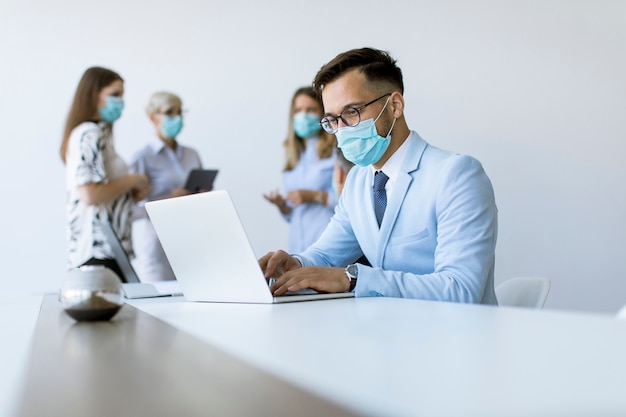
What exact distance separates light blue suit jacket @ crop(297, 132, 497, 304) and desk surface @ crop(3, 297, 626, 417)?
1.75ft

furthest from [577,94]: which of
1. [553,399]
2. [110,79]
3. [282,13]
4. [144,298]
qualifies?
[553,399]

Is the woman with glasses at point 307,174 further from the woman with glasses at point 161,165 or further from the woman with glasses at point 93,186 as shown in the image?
the woman with glasses at point 93,186

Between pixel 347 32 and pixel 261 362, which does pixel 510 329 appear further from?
pixel 347 32

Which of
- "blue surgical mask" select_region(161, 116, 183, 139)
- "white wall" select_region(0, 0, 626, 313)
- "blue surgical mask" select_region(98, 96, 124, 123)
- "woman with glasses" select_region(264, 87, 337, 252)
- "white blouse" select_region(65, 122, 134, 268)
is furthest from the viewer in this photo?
"white wall" select_region(0, 0, 626, 313)

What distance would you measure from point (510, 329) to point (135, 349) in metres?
0.43

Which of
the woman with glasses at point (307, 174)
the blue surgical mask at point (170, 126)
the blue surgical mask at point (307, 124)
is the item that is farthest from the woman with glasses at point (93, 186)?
the blue surgical mask at point (307, 124)

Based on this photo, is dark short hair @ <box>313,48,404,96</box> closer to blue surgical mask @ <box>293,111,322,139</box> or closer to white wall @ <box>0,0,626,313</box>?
blue surgical mask @ <box>293,111,322,139</box>

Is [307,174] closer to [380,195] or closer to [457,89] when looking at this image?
[457,89]

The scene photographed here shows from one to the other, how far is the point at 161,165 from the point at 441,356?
3.52m

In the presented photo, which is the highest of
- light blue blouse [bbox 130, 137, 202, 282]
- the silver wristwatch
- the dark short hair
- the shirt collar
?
the dark short hair

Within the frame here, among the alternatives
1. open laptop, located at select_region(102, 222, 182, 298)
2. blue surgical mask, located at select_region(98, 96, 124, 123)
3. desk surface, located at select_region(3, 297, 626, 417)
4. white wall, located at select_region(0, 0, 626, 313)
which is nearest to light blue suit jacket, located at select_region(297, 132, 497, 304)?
open laptop, located at select_region(102, 222, 182, 298)

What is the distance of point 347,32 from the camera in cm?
507

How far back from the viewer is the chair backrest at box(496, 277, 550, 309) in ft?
5.87

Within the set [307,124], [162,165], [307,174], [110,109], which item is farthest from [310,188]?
[110,109]
